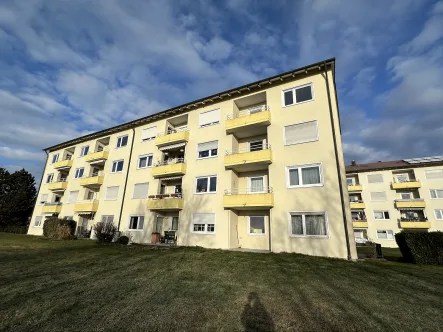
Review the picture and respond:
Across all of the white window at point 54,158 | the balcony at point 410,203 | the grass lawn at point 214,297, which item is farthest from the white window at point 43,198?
the balcony at point 410,203

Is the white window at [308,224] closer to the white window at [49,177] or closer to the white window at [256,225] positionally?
the white window at [256,225]

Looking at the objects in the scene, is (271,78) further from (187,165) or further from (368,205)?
(368,205)

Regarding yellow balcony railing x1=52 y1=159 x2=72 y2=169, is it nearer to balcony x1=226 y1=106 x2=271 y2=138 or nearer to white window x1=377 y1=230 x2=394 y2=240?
balcony x1=226 y1=106 x2=271 y2=138

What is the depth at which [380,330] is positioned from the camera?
5.04 m

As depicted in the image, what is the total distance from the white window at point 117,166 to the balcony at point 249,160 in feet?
50.7

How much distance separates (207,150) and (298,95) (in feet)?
32.3

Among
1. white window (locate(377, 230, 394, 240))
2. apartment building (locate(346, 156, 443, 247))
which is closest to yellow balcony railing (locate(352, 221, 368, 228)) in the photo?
apartment building (locate(346, 156, 443, 247))

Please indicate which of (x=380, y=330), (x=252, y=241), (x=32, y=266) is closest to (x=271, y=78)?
(x=252, y=241)

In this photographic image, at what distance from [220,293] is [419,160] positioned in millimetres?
44196

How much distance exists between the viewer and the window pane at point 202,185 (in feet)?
67.5

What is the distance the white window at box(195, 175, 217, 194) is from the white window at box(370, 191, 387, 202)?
32.5m

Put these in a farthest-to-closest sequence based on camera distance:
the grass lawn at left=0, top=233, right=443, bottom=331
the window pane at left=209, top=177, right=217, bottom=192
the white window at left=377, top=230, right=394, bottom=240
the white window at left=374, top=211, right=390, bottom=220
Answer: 1. the white window at left=374, top=211, right=390, bottom=220
2. the white window at left=377, top=230, right=394, bottom=240
3. the window pane at left=209, top=177, right=217, bottom=192
4. the grass lawn at left=0, top=233, right=443, bottom=331

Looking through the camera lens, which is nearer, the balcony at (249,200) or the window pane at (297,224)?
the window pane at (297,224)

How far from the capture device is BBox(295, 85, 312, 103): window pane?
18.1 metres
